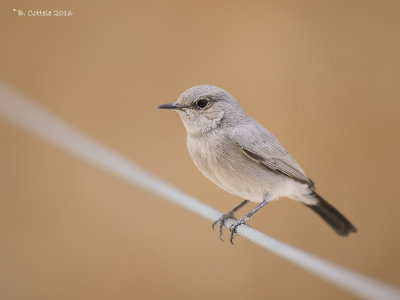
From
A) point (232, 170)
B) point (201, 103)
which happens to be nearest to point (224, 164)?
point (232, 170)

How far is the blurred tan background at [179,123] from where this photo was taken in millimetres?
1528

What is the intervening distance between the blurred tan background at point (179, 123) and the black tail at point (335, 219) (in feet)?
1.03

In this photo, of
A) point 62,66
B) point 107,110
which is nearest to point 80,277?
point 107,110

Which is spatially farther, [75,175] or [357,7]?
[75,175]

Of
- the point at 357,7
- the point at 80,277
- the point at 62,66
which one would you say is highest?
the point at 62,66

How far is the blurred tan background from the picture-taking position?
153cm

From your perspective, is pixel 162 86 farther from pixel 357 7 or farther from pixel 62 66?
pixel 357 7

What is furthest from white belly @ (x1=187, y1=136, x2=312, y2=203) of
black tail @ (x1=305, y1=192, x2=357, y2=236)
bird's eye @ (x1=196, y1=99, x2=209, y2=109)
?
black tail @ (x1=305, y1=192, x2=357, y2=236)

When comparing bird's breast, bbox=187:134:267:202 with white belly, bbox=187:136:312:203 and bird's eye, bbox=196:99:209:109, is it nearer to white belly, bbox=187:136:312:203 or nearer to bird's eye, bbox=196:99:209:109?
white belly, bbox=187:136:312:203

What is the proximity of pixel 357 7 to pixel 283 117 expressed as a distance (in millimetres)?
457

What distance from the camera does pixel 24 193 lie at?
2027 mm

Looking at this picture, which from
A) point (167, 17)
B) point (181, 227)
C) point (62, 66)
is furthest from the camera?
point (181, 227)

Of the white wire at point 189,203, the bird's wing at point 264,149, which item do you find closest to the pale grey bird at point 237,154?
the bird's wing at point 264,149

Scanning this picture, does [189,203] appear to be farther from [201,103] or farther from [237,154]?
[237,154]
